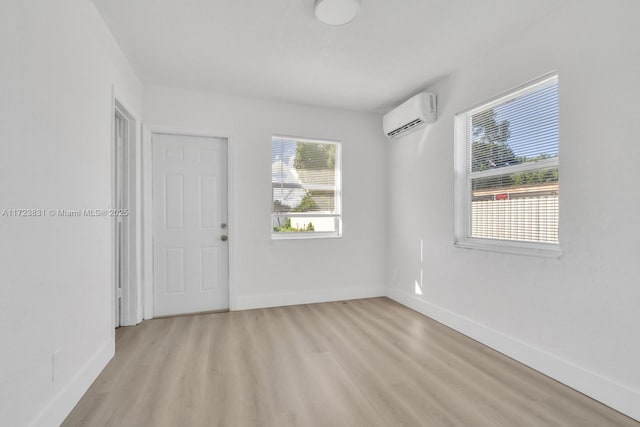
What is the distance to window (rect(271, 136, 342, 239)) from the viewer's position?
3924 mm

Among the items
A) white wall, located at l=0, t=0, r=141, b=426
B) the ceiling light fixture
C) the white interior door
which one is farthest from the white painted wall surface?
the ceiling light fixture

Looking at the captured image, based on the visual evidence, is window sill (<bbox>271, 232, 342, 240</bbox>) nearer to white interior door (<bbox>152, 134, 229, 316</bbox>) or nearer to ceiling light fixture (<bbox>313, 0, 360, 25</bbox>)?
white interior door (<bbox>152, 134, 229, 316</bbox>)

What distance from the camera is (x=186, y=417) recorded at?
68.2 inches

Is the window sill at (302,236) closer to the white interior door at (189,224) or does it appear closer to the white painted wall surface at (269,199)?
the white painted wall surface at (269,199)

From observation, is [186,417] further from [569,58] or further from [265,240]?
[569,58]

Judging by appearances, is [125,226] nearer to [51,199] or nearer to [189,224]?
[189,224]

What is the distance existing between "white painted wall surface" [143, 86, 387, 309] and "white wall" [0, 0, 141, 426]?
4.36 feet

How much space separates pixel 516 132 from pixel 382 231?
2.18 meters

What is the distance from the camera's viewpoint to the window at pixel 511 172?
227cm

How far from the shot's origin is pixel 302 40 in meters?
2.52

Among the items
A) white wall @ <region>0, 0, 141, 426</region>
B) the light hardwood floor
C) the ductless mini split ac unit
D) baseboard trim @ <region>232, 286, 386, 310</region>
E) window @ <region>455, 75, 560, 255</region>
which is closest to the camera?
white wall @ <region>0, 0, 141, 426</region>

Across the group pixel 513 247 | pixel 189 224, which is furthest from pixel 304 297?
pixel 513 247

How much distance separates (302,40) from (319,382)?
2.65m

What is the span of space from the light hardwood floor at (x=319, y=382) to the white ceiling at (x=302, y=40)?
261cm
